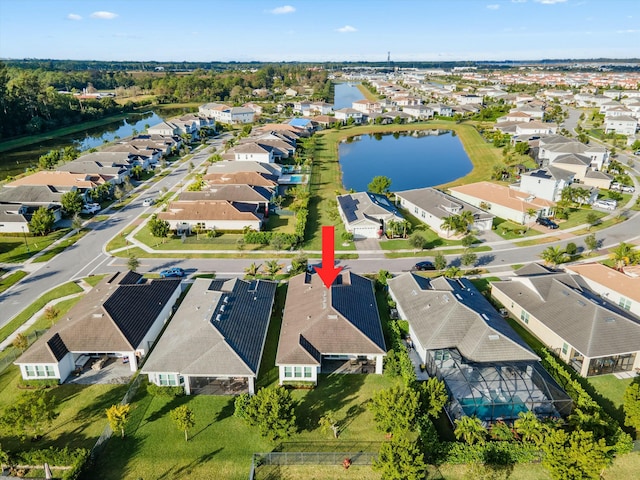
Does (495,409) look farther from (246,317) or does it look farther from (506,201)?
(506,201)

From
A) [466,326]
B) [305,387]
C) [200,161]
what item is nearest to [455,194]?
[466,326]

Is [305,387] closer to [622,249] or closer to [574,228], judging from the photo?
[622,249]

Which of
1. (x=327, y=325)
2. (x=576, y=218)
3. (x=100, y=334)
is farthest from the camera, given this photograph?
(x=576, y=218)

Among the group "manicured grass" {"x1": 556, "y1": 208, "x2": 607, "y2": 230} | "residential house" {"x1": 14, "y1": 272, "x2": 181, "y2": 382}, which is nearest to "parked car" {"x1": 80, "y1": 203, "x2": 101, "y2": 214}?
"residential house" {"x1": 14, "y1": 272, "x2": 181, "y2": 382}

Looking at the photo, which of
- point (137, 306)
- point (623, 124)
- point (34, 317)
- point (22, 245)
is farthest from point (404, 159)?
point (34, 317)

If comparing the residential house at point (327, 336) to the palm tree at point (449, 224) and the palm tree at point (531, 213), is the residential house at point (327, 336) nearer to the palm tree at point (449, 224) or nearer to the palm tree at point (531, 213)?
the palm tree at point (449, 224)

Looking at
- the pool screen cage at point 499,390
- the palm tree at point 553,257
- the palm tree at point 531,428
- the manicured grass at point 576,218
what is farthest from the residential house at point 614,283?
the palm tree at point 531,428
